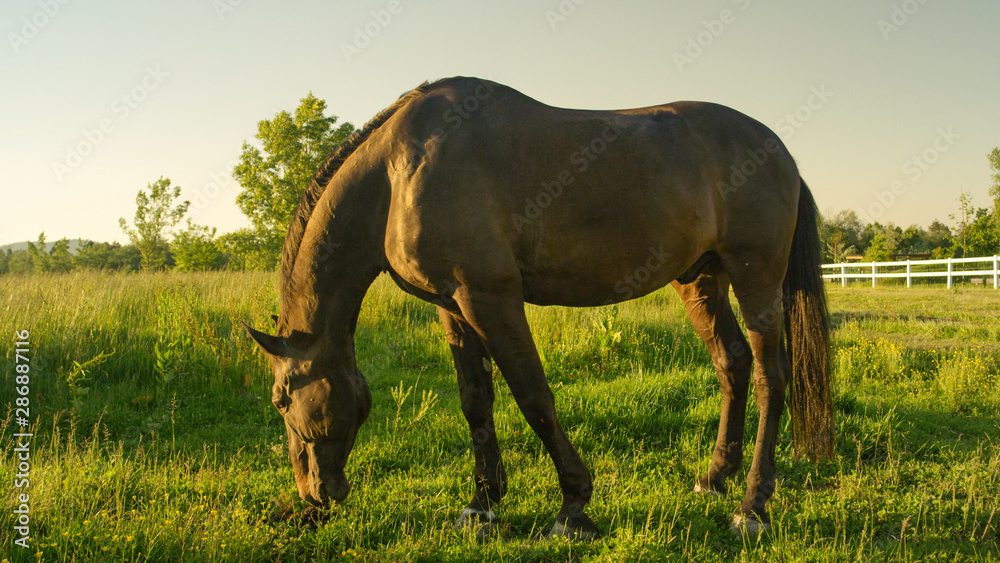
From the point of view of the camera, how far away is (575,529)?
9.91 ft

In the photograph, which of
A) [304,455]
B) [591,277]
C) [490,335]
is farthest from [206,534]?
[591,277]

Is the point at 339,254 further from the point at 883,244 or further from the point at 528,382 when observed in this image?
the point at 883,244

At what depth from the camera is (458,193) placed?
→ 289 centimetres

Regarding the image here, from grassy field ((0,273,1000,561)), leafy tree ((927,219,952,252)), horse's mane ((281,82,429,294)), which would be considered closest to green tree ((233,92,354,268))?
grassy field ((0,273,1000,561))

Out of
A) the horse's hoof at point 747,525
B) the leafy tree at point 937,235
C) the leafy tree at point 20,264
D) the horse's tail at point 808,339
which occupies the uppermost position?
the leafy tree at point 937,235

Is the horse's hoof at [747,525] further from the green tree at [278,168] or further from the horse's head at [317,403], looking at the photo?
the green tree at [278,168]

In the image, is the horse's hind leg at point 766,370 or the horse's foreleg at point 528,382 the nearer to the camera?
the horse's foreleg at point 528,382

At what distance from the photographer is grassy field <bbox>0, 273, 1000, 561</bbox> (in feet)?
9.42

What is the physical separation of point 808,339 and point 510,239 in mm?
2255

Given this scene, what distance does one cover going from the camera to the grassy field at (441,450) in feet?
9.42

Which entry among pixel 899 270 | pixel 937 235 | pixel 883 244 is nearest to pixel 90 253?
pixel 899 270

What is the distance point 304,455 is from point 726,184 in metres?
3.06

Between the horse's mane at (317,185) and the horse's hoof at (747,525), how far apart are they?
298cm

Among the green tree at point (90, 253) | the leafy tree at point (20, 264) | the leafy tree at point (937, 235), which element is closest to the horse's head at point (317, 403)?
the leafy tree at point (20, 264)
